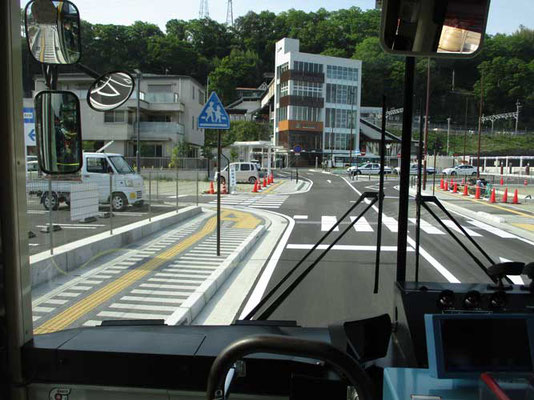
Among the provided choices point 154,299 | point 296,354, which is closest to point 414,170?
point 296,354

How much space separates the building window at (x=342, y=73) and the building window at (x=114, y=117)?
127 centimetres

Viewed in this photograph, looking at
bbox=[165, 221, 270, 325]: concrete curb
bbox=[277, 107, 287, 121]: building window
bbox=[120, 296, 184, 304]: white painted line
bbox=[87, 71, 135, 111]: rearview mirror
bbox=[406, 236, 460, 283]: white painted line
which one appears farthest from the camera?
bbox=[406, 236, 460, 283]: white painted line

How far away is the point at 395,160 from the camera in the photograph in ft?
7.50

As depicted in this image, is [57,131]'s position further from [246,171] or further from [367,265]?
[246,171]

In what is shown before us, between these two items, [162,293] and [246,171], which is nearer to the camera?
[162,293]

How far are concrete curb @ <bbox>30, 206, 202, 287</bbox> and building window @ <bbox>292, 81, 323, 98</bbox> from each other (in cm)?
197

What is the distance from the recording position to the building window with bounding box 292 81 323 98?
3.08 m

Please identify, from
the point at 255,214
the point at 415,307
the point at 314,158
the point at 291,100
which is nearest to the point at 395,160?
the point at 415,307

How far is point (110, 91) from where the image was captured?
2191mm

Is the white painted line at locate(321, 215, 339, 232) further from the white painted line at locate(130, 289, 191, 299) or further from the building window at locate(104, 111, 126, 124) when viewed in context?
the building window at locate(104, 111, 126, 124)

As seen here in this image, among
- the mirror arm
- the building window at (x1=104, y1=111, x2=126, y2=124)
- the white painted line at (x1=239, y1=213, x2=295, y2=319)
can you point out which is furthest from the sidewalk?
the mirror arm

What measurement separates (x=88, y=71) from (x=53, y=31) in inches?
12.0

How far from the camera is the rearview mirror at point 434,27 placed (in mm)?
1830

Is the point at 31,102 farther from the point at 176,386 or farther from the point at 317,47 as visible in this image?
the point at 317,47
